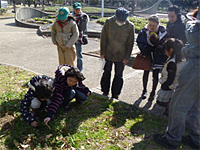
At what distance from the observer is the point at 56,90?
135 inches

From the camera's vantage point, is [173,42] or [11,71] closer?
[173,42]

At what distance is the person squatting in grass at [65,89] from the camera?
10.8 ft

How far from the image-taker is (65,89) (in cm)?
360

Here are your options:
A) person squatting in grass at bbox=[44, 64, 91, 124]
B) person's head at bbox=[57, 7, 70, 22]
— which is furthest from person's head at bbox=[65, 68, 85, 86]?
person's head at bbox=[57, 7, 70, 22]

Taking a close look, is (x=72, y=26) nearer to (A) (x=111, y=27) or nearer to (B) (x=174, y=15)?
(A) (x=111, y=27)

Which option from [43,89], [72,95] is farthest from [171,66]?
[43,89]

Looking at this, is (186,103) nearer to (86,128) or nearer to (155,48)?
(86,128)

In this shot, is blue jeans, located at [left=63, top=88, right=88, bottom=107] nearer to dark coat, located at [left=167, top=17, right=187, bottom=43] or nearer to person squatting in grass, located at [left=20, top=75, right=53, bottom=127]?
person squatting in grass, located at [left=20, top=75, right=53, bottom=127]

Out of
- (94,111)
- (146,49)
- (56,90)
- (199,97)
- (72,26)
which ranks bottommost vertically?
(94,111)

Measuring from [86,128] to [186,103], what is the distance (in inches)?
61.2

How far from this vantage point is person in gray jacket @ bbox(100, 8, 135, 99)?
408cm

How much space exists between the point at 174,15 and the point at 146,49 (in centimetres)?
87

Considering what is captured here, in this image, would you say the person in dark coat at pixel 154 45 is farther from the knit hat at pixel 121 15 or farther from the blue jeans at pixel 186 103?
the blue jeans at pixel 186 103

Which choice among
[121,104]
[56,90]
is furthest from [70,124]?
[121,104]
